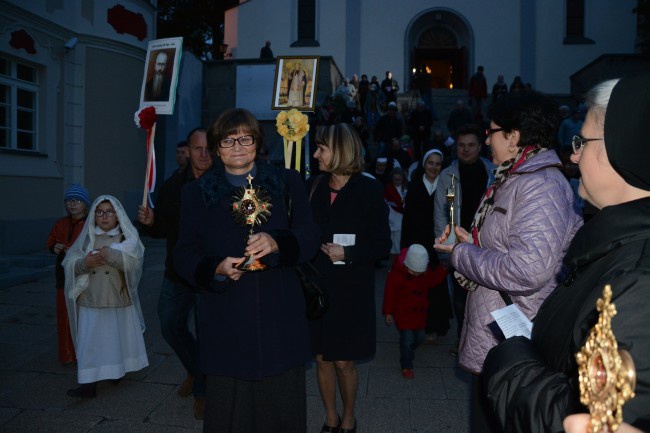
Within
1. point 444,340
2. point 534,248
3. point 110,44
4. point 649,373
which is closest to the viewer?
point 649,373

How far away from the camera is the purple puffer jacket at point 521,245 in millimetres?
2332

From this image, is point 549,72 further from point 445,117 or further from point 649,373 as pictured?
point 649,373

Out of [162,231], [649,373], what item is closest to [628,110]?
[649,373]

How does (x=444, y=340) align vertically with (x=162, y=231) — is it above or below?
below

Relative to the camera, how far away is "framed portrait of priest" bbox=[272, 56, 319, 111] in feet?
21.6

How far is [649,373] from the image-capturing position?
110 cm

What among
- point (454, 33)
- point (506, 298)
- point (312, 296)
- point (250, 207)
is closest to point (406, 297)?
point (312, 296)

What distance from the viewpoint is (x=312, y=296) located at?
2.97 m

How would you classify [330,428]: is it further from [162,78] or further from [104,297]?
[162,78]

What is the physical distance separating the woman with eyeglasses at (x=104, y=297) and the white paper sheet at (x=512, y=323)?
350cm

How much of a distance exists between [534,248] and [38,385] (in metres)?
4.30

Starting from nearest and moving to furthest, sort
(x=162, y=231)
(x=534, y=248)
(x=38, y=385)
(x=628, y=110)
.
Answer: (x=628, y=110) < (x=534, y=248) < (x=162, y=231) < (x=38, y=385)

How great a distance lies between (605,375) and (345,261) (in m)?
2.70

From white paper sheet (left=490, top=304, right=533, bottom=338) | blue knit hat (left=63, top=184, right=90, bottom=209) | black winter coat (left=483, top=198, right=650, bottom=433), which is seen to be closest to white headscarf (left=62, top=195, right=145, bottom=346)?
blue knit hat (left=63, top=184, right=90, bottom=209)
